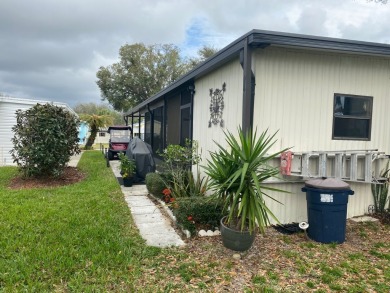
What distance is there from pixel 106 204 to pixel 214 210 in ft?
8.32

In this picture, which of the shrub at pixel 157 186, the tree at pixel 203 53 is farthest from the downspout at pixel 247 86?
the tree at pixel 203 53

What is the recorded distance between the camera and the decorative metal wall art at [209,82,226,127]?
18.2 feet

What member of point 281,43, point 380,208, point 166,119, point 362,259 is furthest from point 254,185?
point 166,119

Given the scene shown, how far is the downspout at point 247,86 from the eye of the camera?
A: 4.00 metres

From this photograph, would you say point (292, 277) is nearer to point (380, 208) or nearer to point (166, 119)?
point (380, 208)

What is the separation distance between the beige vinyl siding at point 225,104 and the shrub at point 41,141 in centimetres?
403

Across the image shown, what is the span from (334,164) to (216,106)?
8.01 ft

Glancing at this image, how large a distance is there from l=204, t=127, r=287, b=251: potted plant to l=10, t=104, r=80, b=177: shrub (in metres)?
6.00

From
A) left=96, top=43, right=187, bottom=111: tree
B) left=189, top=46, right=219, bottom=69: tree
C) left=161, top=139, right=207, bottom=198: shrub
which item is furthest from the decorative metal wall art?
left=189, top=46, right=219, bottom=69: tree

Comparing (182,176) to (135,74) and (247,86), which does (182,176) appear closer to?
(247,86)

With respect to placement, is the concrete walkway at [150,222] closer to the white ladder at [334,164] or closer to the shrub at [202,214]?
the shrub at [202,214]

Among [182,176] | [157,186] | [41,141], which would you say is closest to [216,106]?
[182,176]

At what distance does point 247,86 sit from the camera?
13.4 feet

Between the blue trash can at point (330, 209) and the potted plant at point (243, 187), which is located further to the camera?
the blue trash can at point (330, 209)
